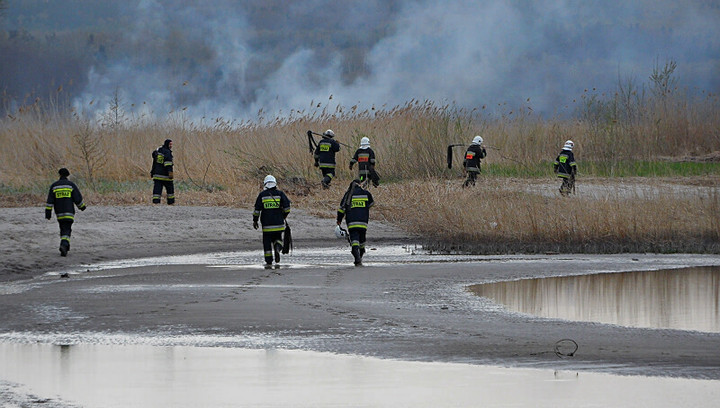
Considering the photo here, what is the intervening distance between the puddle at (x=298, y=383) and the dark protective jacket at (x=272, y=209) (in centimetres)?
843

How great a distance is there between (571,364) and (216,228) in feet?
56.5

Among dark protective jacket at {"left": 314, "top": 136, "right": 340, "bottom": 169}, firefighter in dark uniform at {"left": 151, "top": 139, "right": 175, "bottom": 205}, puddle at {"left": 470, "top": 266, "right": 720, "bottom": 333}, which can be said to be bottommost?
puddle at {"left": 470, "top": 266, "right": 720, "bottom": 333}

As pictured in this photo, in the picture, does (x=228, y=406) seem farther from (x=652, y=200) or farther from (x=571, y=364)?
(x=652, y=200)

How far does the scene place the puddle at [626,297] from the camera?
13297mm

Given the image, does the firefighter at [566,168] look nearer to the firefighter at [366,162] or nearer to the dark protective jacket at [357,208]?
the firefighter at [366,162]

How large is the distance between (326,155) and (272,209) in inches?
547

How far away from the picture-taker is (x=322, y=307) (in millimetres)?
13852

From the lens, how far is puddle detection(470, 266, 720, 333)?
13297mm

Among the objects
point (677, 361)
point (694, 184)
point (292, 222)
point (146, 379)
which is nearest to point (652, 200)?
point (292, 222)

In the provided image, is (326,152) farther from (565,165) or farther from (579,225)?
(579,225)

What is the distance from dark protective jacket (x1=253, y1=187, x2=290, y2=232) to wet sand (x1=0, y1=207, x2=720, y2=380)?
29.8 inches

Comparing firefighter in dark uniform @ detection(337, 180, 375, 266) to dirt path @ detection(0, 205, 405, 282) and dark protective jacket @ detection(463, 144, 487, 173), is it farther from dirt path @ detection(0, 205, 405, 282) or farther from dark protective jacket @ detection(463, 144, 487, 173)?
dark protective jacket @ detection(463, 144, 487, 173)

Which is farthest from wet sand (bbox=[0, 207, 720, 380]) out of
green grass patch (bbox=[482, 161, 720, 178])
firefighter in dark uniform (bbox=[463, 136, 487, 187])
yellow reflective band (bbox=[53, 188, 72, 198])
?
green grass patch (bbox=[482, 161, 720, 178])

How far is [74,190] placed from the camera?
20.8 meters
